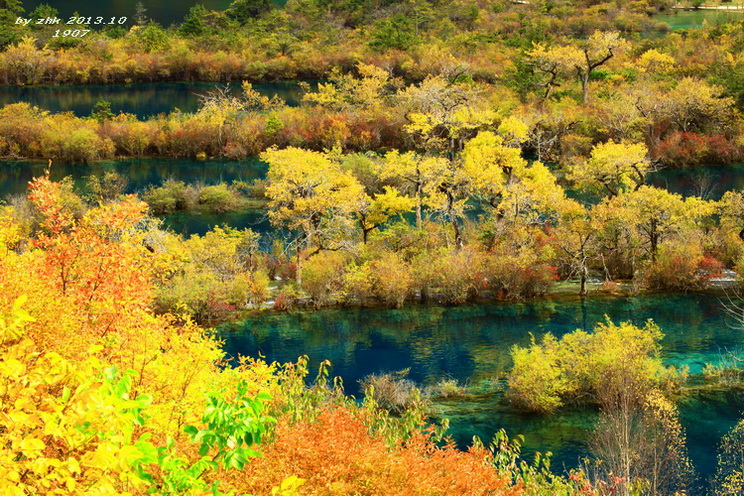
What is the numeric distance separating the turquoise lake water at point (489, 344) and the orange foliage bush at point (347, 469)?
10334 millimetres

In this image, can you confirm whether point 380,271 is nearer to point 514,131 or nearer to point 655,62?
point 514,131

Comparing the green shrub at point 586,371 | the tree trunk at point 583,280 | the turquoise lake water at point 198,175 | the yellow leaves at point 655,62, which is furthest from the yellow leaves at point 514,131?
the yellow leaves at point 655,62

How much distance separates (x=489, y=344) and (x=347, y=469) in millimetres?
19278

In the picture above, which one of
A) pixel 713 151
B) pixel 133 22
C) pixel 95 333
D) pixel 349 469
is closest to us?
pixel 349 469

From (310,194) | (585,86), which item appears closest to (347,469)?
(310,194)

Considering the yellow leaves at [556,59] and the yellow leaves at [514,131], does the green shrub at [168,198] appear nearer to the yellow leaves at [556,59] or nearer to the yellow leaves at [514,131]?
the yellow leaves at [514,131]

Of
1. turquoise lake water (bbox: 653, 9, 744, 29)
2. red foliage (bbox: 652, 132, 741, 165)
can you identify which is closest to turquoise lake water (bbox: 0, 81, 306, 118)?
red foliage (bbox: 652, 132, 741, 165)

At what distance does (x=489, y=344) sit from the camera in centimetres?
2789

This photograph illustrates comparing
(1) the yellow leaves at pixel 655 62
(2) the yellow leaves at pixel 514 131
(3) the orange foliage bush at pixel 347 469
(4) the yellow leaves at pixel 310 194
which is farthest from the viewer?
(1) the yellow leaves at pixel 655 62

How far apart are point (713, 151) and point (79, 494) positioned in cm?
5343

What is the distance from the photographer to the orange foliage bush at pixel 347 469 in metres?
9.05

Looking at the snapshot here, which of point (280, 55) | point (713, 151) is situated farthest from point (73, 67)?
point (713, 151)

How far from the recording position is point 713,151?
51.5 m

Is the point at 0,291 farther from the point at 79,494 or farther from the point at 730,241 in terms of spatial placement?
the point at 730,241
